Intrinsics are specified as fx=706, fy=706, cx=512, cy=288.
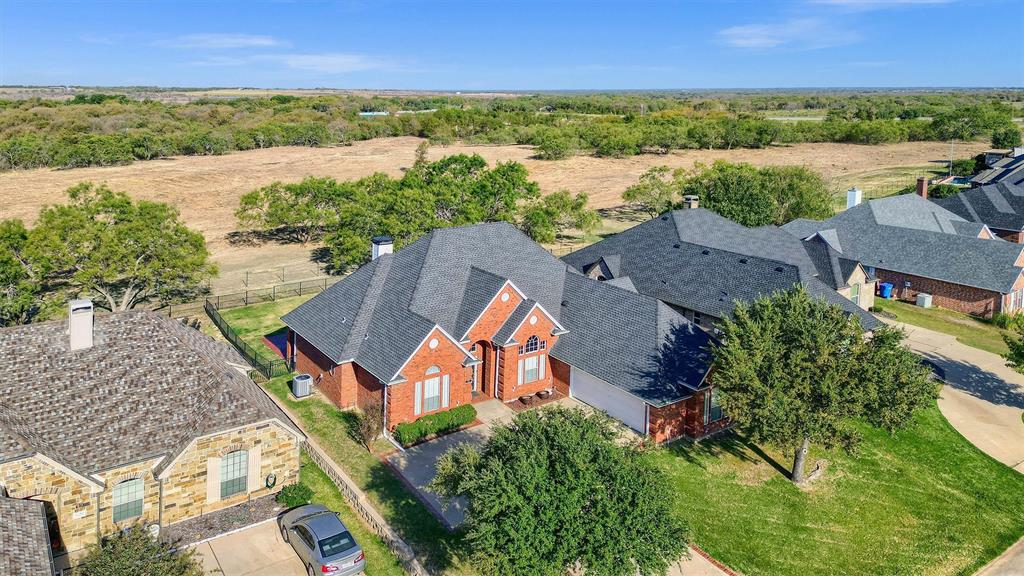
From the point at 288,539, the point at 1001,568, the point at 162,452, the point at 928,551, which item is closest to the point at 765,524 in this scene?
the point at 928,551

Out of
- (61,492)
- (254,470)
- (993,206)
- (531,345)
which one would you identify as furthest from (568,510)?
(993,206)

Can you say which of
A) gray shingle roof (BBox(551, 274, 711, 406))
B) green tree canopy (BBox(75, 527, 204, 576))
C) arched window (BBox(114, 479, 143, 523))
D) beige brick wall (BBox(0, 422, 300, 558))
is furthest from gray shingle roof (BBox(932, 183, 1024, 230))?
green tree canopy (BBox(75, 527, 204, 576))

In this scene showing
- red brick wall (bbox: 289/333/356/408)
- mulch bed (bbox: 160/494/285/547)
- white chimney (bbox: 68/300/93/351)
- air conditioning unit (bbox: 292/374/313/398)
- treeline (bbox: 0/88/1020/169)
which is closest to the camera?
mulch bed (bbox: 160/494/285/547)

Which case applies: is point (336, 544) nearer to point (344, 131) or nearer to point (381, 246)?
point (381, 246)

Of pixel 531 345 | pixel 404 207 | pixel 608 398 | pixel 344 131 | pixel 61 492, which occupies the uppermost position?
pixel 344 131

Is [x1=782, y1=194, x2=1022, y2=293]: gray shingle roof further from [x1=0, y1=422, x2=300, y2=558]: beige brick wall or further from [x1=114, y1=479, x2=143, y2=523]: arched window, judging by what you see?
[x1=114, y1=479, x2=143, y2=523]: arched window

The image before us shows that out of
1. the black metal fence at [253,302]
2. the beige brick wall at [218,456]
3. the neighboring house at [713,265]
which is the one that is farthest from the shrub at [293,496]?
the neighboring house at [713,265]
